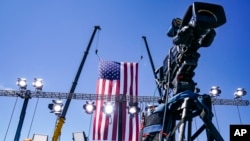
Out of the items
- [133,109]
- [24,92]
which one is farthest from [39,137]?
[24,92]

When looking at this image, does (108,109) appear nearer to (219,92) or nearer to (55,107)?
(55,107)

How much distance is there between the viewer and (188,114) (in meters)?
→ 3.33

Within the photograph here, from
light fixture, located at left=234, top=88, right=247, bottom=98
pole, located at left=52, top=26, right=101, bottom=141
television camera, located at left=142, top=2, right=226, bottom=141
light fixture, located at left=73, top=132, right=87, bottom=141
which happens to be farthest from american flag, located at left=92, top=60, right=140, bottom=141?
television camera, located at left=142, top=2, right=226, bottom=141

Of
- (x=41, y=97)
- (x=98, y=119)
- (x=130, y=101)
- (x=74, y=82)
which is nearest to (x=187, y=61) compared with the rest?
(x=98, y=119)

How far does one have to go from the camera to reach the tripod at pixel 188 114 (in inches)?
123

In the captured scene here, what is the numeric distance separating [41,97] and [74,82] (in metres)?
4.17

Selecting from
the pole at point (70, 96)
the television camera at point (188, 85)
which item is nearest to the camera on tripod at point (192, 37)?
the television camera at point (188, 85)

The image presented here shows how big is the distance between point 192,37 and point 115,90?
572 inches

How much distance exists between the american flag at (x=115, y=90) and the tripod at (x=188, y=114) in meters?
13.3

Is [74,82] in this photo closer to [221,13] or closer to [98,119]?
[98,119]

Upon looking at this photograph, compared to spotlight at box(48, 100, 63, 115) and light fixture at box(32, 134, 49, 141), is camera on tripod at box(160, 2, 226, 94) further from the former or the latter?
spotlight at box(48, 100, 63, 115)

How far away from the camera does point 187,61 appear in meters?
3.46

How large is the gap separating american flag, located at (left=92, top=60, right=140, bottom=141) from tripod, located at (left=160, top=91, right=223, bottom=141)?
13.3m

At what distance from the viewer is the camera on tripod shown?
3352mm
